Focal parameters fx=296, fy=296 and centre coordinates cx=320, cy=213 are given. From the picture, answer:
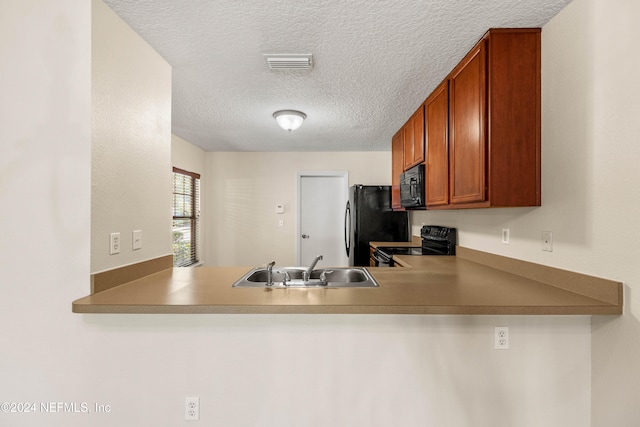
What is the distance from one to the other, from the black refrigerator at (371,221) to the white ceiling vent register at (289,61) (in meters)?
2.27

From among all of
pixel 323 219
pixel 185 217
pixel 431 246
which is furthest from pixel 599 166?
pixel 185 217

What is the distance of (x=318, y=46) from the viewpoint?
5.83 ft

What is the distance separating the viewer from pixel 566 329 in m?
1.39

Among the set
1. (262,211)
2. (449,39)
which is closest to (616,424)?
(449,39)

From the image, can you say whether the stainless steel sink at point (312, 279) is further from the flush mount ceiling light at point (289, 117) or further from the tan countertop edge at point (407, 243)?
the tan countertop edge at point (407, 243)

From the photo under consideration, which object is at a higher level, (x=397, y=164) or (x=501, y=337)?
(x=397, y=164)

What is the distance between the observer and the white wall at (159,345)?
140 centimetres

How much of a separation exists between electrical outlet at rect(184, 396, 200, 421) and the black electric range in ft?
6.23

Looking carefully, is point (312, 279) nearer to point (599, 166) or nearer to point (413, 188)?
point (413, 188)

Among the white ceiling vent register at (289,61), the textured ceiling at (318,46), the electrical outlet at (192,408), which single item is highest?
the textured ceiling at (318,46)

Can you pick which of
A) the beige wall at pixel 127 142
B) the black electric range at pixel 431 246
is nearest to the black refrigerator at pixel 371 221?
the black electric range at pixel 431 246

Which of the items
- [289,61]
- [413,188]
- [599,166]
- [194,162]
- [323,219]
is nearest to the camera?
[599,166]

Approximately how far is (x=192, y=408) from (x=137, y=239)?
96 cm

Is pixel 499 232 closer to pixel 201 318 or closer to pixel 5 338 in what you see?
pixel 201 318
